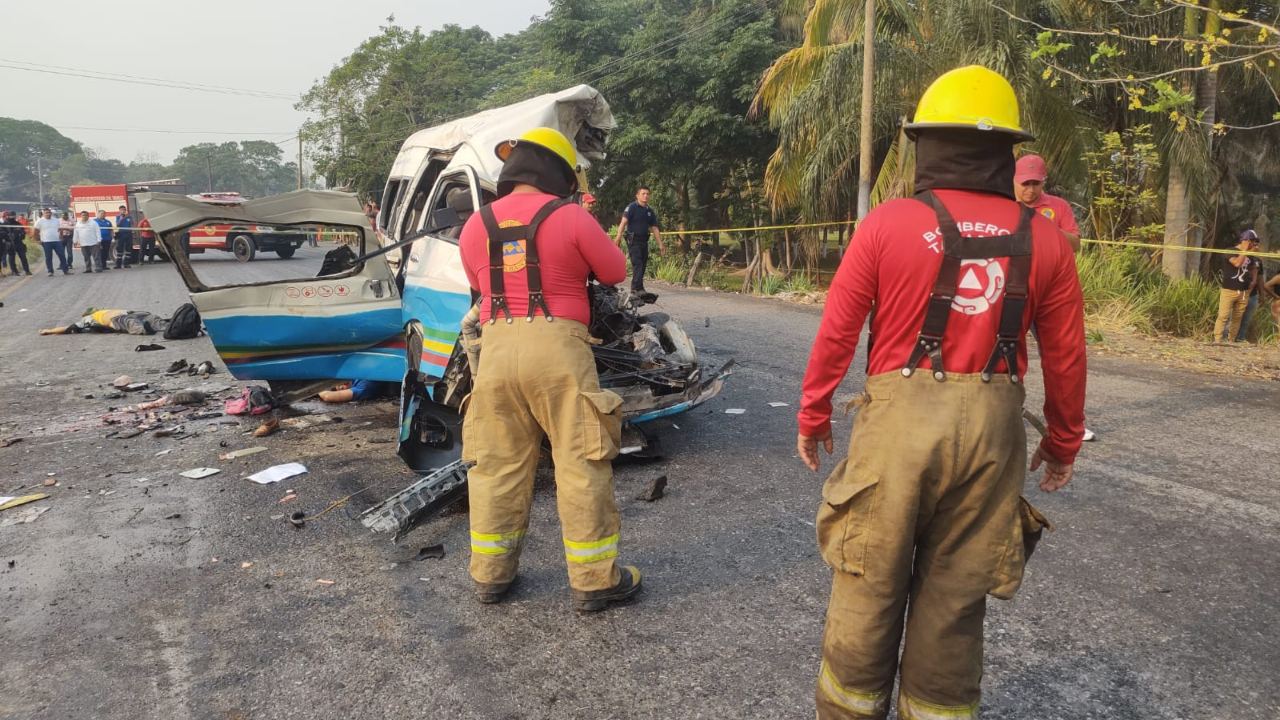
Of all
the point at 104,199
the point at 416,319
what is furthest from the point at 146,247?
the point at 416,319

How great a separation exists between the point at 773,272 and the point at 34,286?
15.5m

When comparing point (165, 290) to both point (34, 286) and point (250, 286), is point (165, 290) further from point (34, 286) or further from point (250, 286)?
point (250, 286)

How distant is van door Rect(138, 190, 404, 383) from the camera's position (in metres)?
5.28

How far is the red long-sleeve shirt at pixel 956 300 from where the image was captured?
6.98 ft

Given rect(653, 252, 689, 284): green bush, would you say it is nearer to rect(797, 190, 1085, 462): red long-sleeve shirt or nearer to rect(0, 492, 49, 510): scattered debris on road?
rect(0, 492, 49, 510): scattered debris on road

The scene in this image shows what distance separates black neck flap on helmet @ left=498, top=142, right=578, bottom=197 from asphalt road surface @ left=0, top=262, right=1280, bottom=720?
5.71 feet

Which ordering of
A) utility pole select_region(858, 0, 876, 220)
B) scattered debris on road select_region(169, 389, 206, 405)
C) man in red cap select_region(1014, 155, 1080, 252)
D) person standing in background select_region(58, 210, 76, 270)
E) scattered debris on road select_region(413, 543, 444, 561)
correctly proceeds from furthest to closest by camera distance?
person standing in background select_region(58, 210, 76, 270)
utility pole select_region(858, 0, 876, 220)
scattered debris on road select_region(169, 389, 206, 405)
man in red cap select_region(1014, 155, 1080, 252)
scattered debris on road select_region(413, 543, 444, 561)

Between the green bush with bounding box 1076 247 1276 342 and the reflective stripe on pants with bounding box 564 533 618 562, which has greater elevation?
the green bush with bounding box 1076 247 1276 342

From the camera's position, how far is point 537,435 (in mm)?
3455

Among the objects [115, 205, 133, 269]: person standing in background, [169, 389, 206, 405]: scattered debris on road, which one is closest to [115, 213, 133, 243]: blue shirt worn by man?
[115, 205, 133, 269]: person standing in background

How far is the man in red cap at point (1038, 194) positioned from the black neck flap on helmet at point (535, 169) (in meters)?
3.28

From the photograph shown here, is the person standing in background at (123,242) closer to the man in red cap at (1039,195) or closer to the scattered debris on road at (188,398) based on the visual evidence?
the scattered debris on road at (188,398)

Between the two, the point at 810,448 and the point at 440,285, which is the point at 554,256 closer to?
the point at 810,448

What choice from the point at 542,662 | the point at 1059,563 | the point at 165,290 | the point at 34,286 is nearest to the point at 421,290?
the point at 542,662
